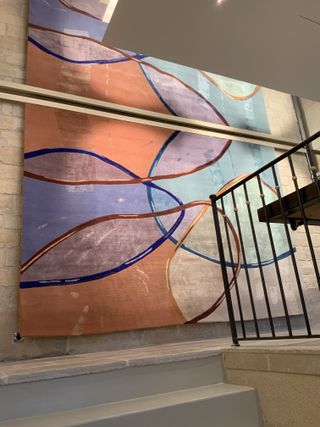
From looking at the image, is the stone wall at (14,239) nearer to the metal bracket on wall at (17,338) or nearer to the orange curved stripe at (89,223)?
the metal bracket on wall at (17,338)

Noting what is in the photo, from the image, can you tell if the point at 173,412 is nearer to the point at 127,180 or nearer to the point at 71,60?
the point at 127,180

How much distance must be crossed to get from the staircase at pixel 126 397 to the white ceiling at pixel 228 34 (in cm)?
292

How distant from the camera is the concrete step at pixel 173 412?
1529 mm

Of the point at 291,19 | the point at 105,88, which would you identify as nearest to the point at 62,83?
the point at 105,88

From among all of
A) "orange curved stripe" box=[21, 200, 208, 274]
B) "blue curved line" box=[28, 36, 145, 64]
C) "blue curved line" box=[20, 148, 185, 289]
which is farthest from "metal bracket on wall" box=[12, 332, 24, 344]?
"blue curved line" box=[28, 36, 145, 64]

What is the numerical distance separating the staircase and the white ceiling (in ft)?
9.59

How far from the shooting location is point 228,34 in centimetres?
365

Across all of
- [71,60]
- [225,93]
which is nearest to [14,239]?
[71,60]

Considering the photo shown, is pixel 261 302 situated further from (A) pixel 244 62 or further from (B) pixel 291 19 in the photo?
(B) pixel 291 19

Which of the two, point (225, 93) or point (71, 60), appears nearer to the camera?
point (71, 60)

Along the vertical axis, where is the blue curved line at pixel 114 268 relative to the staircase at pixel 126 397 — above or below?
above

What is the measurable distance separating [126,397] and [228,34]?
11.0 ft

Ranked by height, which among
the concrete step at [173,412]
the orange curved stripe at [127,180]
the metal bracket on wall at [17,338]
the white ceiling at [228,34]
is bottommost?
the concrete step at [173,412]

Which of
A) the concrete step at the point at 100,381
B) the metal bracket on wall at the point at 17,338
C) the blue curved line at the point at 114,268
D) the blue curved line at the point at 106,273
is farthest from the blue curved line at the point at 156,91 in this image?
the concrete step at the point at 100,381
